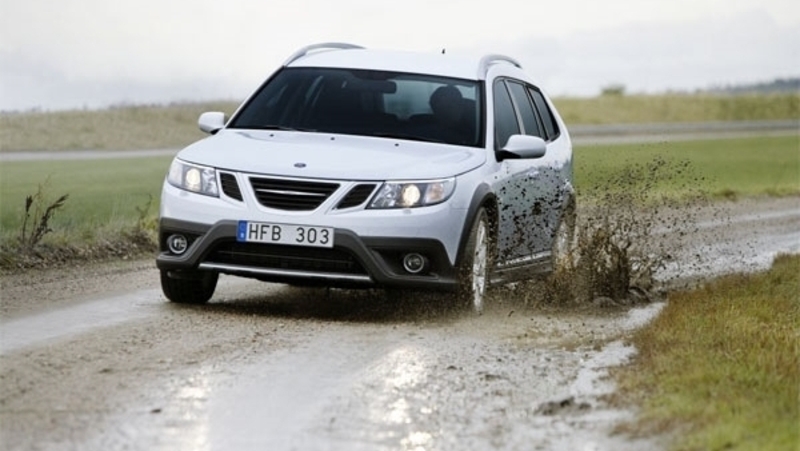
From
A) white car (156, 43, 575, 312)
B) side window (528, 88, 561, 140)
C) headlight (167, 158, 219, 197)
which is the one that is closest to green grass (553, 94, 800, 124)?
side window (528, 88, 561, 140)

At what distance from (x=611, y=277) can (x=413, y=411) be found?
20.8 ft

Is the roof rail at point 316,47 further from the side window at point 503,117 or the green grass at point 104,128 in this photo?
the green grass at point 104,128

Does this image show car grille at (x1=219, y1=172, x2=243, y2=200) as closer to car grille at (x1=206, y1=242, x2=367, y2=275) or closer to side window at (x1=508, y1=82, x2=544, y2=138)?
car grille at (x1=206, y1=242, x2=367, y2=275)

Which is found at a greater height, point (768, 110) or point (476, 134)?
point (476, 134)

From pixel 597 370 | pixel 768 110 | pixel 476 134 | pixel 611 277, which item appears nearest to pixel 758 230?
pixel 611 277

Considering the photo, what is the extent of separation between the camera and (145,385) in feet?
29.1

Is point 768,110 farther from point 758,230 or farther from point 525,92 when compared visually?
point 525,92

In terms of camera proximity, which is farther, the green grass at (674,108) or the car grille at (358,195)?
the green grass at (674,108)

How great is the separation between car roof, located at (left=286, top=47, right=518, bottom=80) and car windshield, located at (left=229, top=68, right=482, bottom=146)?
0.07m

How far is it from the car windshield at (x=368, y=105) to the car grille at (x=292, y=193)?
124cm

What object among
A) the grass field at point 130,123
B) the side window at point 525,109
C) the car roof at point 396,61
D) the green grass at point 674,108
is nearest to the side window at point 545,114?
the side window at point 525,109

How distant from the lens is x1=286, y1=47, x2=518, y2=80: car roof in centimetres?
1344

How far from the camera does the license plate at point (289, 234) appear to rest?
1153 centimetres

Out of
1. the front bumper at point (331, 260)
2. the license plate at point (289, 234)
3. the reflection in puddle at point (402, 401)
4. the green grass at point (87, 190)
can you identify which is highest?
the license plate at point (289, 234)
